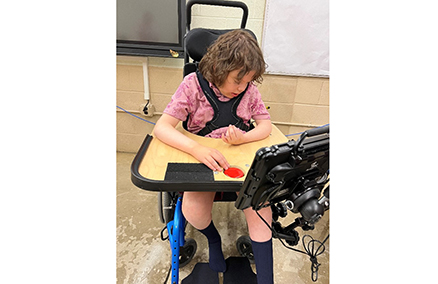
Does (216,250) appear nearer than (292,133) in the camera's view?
Yes

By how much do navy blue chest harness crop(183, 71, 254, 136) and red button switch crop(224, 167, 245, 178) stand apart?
0.32 m

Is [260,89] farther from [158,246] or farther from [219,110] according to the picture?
[158,246]

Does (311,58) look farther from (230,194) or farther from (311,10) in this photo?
(230,194)

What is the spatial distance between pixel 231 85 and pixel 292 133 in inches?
46.2

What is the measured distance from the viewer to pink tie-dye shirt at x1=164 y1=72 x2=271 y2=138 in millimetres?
961

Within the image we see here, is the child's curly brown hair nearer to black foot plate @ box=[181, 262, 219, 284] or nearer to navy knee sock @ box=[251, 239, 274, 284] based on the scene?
navy knee sock @ box=[251, 239, 274, 284]

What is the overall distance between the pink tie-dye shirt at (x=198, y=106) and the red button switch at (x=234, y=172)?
29 cm

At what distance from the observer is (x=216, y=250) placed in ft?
3.39

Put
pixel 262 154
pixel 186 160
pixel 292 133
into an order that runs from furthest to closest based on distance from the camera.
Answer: pixel 292 133
pixel 186 160
pixel 262 154

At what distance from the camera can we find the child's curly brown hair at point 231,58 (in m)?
0.90

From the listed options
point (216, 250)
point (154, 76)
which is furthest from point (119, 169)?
point (216, 250)

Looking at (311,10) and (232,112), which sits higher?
(311,10)

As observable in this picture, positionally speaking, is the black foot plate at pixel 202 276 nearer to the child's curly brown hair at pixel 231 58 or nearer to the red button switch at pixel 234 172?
the red button switch at pixel 234 172

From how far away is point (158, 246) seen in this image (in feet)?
4.00
